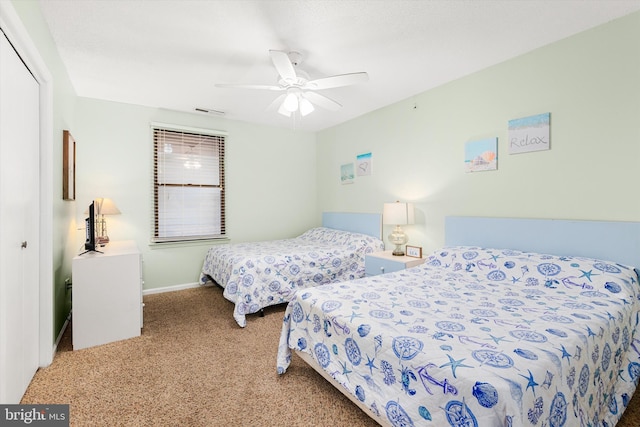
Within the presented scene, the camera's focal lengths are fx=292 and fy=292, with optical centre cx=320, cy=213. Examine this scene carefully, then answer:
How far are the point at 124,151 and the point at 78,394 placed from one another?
2.79 meters

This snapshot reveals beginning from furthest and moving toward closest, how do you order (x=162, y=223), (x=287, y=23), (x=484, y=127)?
1. (x=162, y=223)
2. (x=484, y=127)
3. (x=287, y=23)

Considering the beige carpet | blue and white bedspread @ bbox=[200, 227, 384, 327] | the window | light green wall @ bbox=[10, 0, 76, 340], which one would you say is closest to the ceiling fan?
light green wall @ bbox=[10, 0, 76, 340]

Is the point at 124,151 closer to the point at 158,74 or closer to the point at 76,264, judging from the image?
the point at 158,74

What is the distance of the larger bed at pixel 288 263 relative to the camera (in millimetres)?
2951

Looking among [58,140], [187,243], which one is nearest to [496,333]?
[58,140]

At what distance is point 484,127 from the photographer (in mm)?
2764

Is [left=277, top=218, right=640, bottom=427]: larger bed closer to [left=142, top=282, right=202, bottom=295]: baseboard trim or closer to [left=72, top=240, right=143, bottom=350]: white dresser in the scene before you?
[left=72, top=240, right=143, bottom=350]: white dresser

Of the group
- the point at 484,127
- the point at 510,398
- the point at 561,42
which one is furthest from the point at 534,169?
the point at 510,398

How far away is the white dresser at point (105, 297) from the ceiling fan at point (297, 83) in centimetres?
176

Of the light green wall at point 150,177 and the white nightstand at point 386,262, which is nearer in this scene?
the white nightstand at point 386,262

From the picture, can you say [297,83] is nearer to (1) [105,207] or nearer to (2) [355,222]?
(2) [355,222]

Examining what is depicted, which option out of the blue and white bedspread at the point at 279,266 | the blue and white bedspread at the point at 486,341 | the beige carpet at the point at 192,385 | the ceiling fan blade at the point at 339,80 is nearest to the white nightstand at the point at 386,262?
the blue and white bedspread at the point at 279,266

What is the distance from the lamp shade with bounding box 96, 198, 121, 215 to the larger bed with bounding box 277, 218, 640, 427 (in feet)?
8.50

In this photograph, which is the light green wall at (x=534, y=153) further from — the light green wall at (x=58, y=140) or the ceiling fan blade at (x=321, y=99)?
the light green wall at (x=58, y=140)
